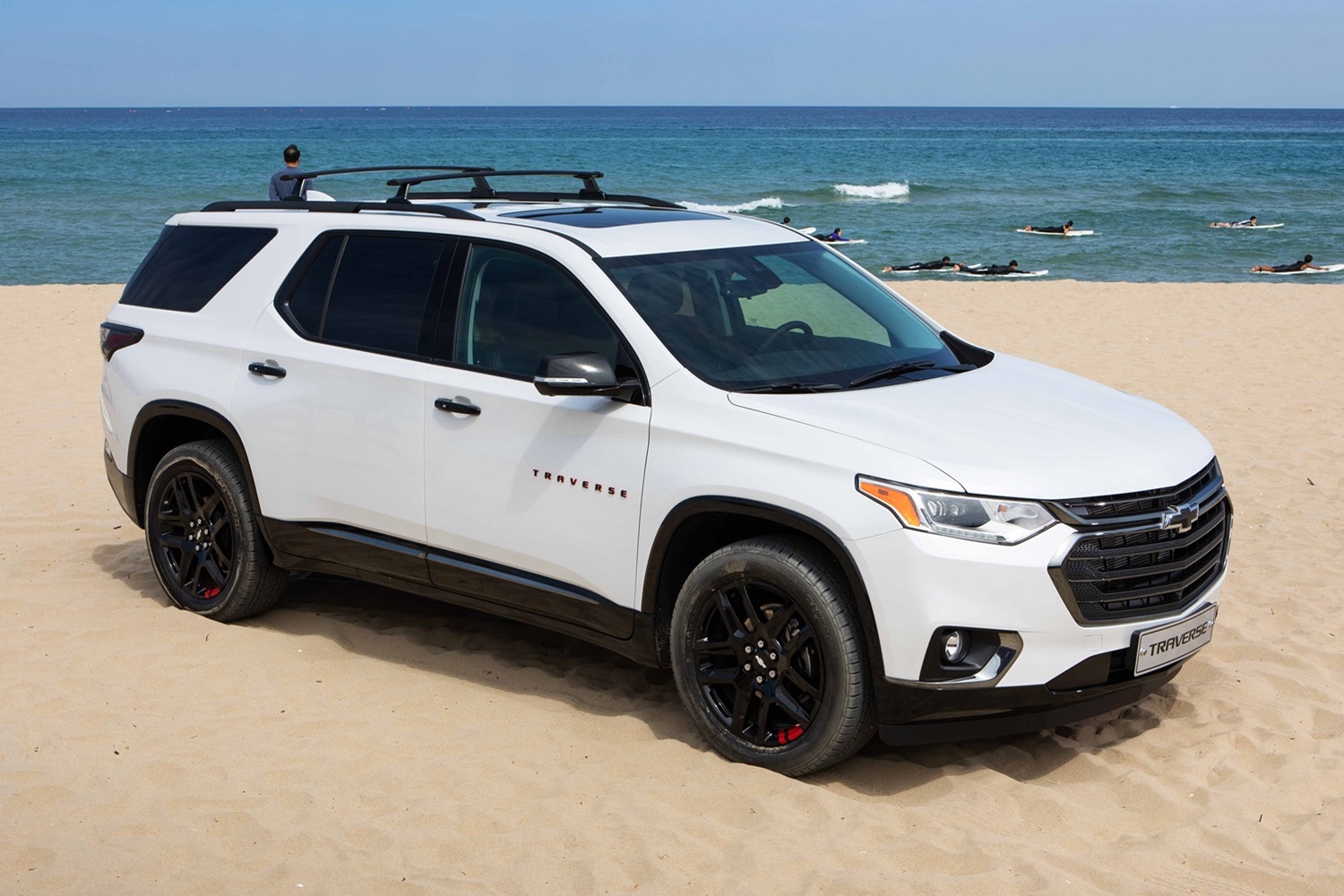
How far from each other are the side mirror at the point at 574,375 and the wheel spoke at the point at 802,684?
1144mm

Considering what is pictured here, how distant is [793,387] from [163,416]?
3.16m

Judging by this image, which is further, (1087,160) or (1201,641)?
(1087,160)

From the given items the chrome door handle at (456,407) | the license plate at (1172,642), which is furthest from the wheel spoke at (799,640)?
the chrome door handle at (456,407)

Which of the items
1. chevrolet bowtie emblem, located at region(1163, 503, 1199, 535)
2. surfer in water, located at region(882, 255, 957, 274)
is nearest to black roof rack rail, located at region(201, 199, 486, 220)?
chevrolet bowtie emblem, located at region(1163, 503, 1199, 535)

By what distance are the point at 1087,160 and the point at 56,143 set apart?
64.4 meters

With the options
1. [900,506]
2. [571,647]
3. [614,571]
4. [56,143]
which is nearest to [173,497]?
[571,647]

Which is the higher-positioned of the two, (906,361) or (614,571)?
(906,361)

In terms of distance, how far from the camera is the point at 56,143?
279 ft

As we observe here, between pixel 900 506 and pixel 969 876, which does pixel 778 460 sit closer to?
pixel 900 506

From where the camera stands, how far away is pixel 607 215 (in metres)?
5.46

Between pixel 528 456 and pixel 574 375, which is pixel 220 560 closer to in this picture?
pixel 528 456

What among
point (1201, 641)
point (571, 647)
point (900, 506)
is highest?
point (900, 506)

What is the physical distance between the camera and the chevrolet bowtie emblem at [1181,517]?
4.20 meters

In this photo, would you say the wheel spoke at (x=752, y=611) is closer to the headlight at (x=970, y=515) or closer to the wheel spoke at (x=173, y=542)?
the headlight at (x=970, y=515)
